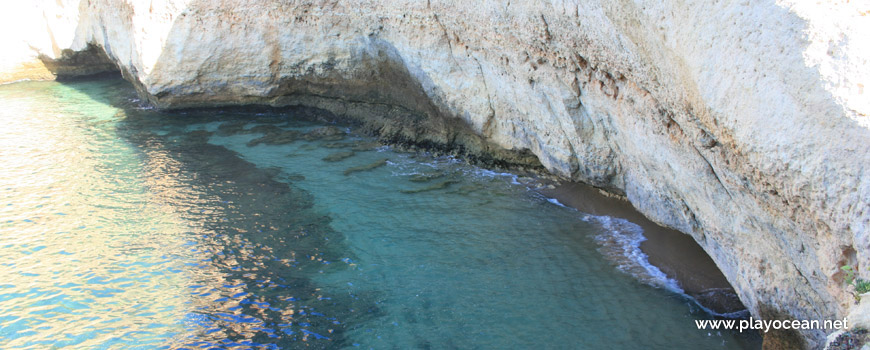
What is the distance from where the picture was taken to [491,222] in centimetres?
929

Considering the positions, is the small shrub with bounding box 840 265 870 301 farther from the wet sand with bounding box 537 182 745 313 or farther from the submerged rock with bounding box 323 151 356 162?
the submerged rock with bounding box 323 151 356 162

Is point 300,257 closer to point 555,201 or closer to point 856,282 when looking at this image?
point 555,201

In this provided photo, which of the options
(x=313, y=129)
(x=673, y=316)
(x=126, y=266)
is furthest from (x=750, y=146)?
(x=313, y=129)

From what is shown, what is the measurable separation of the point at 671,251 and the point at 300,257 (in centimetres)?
513

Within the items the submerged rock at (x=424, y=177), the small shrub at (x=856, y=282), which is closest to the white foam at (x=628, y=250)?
the submerged rock at (x=424, y=177)

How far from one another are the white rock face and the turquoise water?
3.60ft

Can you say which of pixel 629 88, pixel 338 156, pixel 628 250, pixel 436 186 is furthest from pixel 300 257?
pixel 629 88

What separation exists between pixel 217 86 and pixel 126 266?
8175 millimetres

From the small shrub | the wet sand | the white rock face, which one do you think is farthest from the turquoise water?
the small shrub

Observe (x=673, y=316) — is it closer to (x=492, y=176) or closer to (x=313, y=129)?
(x=492, y=176)

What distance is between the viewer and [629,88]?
23.1 ft

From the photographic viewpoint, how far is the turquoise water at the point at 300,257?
6676mm

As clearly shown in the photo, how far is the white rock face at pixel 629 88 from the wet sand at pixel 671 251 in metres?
0.38

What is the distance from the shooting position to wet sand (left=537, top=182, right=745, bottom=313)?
7105 millimetres
